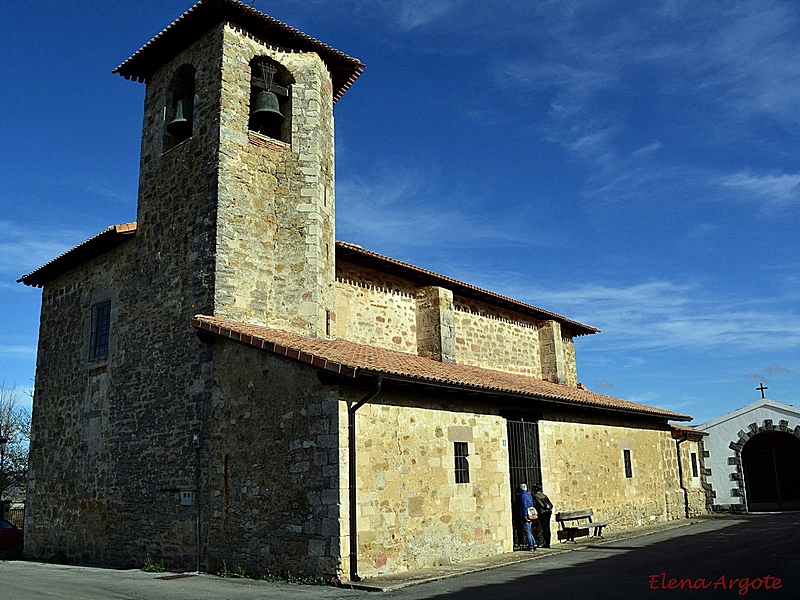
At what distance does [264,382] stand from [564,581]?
513 centimetres

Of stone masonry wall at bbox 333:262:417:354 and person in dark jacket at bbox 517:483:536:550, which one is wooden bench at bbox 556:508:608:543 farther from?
stone masonry wall at bbox 333:262:417:354

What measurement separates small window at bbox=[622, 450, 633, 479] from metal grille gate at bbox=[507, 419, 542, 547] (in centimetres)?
442

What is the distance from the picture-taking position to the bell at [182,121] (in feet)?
44.5

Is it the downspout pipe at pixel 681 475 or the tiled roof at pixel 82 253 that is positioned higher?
the tiled roof at pixel 82 253

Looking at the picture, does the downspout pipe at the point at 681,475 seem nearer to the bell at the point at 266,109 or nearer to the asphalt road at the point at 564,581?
the asphalt road at the point at 564,581

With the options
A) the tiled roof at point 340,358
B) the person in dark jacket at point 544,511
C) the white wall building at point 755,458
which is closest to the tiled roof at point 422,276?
the tiled roof at point 340,358

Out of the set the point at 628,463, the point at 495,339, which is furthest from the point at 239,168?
the point at 628,463

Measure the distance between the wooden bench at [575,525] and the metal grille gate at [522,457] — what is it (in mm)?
1125

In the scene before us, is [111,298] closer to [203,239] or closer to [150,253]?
[150,253]

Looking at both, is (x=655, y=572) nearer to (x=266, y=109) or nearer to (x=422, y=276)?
(x=422, y=276)

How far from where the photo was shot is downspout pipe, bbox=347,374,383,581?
9.27 meters

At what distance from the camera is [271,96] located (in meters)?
13.5

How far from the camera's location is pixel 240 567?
1029 centimetres

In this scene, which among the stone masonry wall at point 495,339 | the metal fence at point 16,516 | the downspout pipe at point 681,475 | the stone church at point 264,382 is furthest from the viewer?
the metal fence at point 16,516
